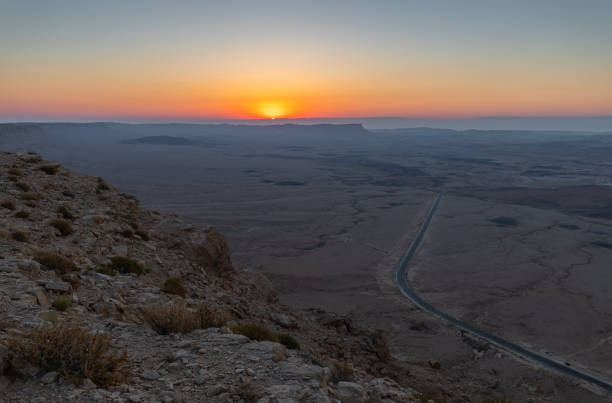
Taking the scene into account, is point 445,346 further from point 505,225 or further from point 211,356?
point 505,225

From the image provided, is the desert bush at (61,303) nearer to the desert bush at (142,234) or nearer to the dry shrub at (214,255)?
the desert bush at (142,234)

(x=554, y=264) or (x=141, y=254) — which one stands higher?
(x=141, y=254)

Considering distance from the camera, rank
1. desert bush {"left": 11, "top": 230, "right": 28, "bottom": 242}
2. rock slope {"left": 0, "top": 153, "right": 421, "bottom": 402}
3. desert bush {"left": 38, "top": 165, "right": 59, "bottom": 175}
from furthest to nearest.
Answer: desert bush {"left": 38, "top": 165, "right": 59, "bottom": 175}
desert bush {"left": 11, "top": 230, "right": 28, "bottom": 242}
rock slope {"left": 0, "top": 153, "right": 421, "bottom": 402}

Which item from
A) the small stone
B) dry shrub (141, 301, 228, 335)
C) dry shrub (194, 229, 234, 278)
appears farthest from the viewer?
dry shrub (194, 229, 234, 278)

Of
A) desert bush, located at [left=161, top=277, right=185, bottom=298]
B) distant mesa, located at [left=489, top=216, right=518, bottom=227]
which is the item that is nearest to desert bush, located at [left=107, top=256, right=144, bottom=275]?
desert bush, located at [left=161, top=277, right=185, bottom=298]

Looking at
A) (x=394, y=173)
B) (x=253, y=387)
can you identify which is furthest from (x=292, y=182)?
(x=253, y=387)

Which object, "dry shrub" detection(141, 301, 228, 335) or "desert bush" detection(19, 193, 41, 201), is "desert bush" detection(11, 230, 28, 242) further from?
"dry shrub" detection(141, 301, 228, 335)

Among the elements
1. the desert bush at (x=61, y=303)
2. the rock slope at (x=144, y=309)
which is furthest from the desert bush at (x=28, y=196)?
the desert bush at (x=61, y=303)

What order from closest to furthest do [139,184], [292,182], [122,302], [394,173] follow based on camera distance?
[122,302] → [139,184] → [292,182] → [394,173]
